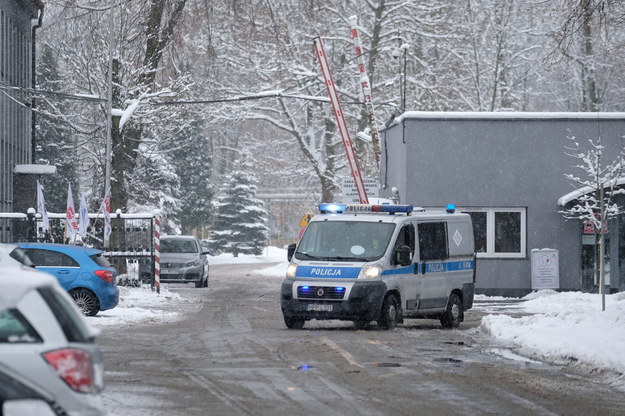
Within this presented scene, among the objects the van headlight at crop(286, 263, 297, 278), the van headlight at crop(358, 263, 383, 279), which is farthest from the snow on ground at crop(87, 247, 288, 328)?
the van headlight at crop(358, 263, 383, 279)

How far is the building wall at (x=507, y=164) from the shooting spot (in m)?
34.9

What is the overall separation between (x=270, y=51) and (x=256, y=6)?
16358 millimetres

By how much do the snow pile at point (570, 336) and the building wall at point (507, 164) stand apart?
1307cm

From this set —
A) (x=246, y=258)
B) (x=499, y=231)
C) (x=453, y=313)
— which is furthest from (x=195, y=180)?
(x=453, y=313)

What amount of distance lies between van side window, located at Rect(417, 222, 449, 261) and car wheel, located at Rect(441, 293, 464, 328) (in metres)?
0.81

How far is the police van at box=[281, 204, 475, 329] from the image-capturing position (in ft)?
67.7

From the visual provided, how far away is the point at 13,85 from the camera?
1688 inches

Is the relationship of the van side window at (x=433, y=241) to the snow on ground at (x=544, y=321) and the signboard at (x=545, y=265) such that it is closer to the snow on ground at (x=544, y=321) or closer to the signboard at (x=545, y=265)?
the snow on ground at (x=544, y=321)

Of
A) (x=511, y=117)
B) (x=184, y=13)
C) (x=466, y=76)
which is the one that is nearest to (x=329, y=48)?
(x=466, y=76)

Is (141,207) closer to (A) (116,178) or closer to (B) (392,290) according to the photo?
(A) (116,178)

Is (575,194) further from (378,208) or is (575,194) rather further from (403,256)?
(403,256)

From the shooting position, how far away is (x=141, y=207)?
7688 cm

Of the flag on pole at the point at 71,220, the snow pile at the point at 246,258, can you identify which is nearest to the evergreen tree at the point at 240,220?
the snow pile at the point at 246,258

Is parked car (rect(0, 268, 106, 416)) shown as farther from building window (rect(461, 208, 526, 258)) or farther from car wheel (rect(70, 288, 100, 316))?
building window (rect(461, 208, 526, 258))
